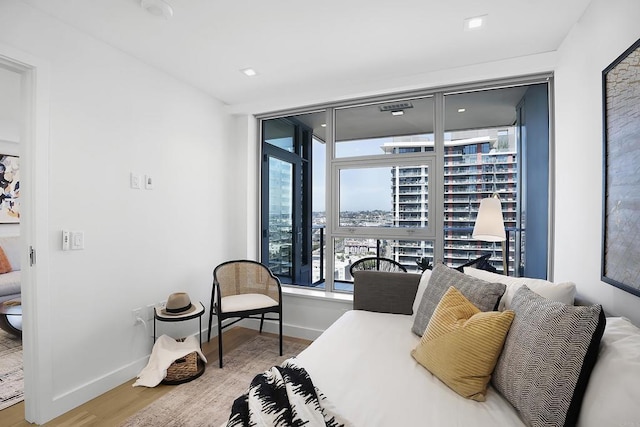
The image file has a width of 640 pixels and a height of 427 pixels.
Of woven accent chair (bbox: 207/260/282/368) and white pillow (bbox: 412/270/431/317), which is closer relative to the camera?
white pillow (bbox: 412/270/431/317)

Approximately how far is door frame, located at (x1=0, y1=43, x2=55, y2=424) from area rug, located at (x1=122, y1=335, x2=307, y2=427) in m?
0.59

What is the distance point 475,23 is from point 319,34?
1.01 m

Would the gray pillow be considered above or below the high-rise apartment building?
below

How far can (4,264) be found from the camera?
3947mm

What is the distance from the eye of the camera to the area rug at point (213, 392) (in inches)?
76.0

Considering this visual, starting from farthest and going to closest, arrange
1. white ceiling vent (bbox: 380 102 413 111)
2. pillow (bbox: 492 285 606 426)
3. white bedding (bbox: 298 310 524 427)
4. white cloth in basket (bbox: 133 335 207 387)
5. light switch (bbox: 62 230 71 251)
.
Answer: white ceiling vent (bbox: 380 102 413 111)
white cloth in basket (bbox: 133 335 207 387)
light switch (bbox: 62 230 71 251)
white bedding (bbox: 298 310 524 427)
pillow (bbox: 492 285 606 426)

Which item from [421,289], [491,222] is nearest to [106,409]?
[421,289]

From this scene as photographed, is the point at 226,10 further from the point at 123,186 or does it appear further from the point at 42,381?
the point at 42,381

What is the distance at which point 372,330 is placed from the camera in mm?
1991

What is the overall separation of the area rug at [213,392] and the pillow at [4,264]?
10.8 ft

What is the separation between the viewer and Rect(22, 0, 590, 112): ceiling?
187cm

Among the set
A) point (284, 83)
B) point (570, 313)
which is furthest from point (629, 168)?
point (284, 83)

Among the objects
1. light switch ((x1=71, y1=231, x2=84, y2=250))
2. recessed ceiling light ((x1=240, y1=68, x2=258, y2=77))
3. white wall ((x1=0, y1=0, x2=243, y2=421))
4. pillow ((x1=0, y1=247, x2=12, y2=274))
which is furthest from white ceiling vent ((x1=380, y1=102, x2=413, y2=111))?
pillow ((x1=0, y1=247, x2=12, y2=274))

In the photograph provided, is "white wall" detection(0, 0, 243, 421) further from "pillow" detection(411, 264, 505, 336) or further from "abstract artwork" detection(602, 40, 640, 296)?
"abstract artwork" detection(602, 40, 640, 296)
